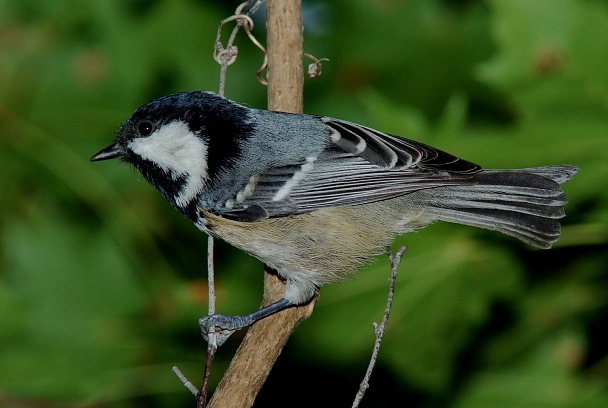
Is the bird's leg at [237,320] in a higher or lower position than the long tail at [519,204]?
lower

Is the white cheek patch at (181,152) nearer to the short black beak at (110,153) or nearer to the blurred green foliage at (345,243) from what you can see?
the short black beak at (110,153)

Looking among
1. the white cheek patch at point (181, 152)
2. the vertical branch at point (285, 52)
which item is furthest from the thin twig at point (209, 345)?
the vertical branch at point (285, 52)

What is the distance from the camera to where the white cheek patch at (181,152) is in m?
2.34

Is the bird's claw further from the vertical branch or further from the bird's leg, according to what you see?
the vertical branch

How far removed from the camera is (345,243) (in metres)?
2.34

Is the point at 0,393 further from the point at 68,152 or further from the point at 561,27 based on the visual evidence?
the point at 561,27

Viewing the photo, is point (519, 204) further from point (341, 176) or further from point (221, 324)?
point (221, 324)

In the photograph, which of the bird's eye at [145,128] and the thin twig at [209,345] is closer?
the thin twig at [209,345]

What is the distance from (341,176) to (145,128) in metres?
0.60

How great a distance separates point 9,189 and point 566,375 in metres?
2.41

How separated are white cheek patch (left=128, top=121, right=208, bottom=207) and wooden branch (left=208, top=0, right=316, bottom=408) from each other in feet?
0.97

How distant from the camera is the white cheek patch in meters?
2.34

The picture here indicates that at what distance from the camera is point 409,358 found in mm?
2564

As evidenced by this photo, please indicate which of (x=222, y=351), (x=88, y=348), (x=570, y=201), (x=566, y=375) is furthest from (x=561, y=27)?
(x=88, y=348)
